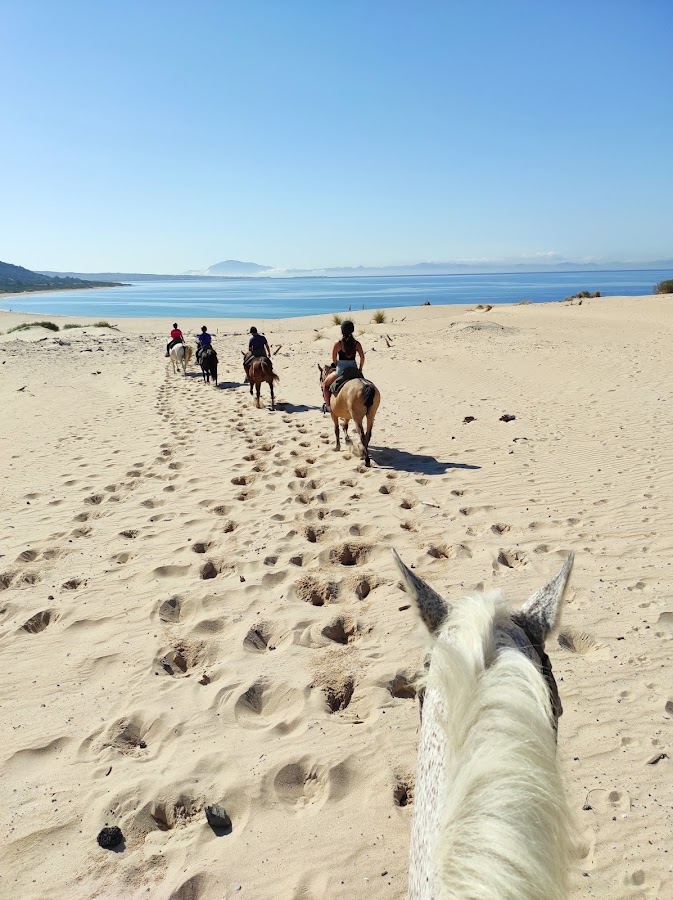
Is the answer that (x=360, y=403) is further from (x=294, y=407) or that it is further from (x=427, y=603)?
(x=427, y=603)

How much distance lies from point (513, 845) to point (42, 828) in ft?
7.96

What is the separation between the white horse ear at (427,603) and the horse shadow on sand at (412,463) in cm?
578

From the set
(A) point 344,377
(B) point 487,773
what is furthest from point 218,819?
(A) point 344,377

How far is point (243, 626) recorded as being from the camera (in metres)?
3.96

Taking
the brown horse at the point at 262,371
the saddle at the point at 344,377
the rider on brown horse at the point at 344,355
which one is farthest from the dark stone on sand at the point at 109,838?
the brown horse at the point at 262,371

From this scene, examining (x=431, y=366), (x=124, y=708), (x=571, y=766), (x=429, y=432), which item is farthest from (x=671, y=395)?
(x=124, y=708)

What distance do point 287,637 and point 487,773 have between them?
2.83m

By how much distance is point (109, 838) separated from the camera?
242 centimetres

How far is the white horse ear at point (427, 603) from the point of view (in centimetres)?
168

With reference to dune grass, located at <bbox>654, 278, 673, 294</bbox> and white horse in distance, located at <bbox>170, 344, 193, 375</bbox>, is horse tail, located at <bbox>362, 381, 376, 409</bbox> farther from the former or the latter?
dune grass, located at <bbox>654, 278, 673, 294</bbox>

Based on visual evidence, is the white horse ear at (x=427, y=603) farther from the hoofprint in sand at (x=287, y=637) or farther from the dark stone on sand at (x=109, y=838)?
the dark stone on sand at (x=109, y=838)

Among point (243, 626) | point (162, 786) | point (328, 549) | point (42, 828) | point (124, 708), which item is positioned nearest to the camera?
point (42, 828)

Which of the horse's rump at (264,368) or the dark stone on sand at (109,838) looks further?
the horse's rump at (264,368)

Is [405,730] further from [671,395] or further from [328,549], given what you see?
[671,395]
